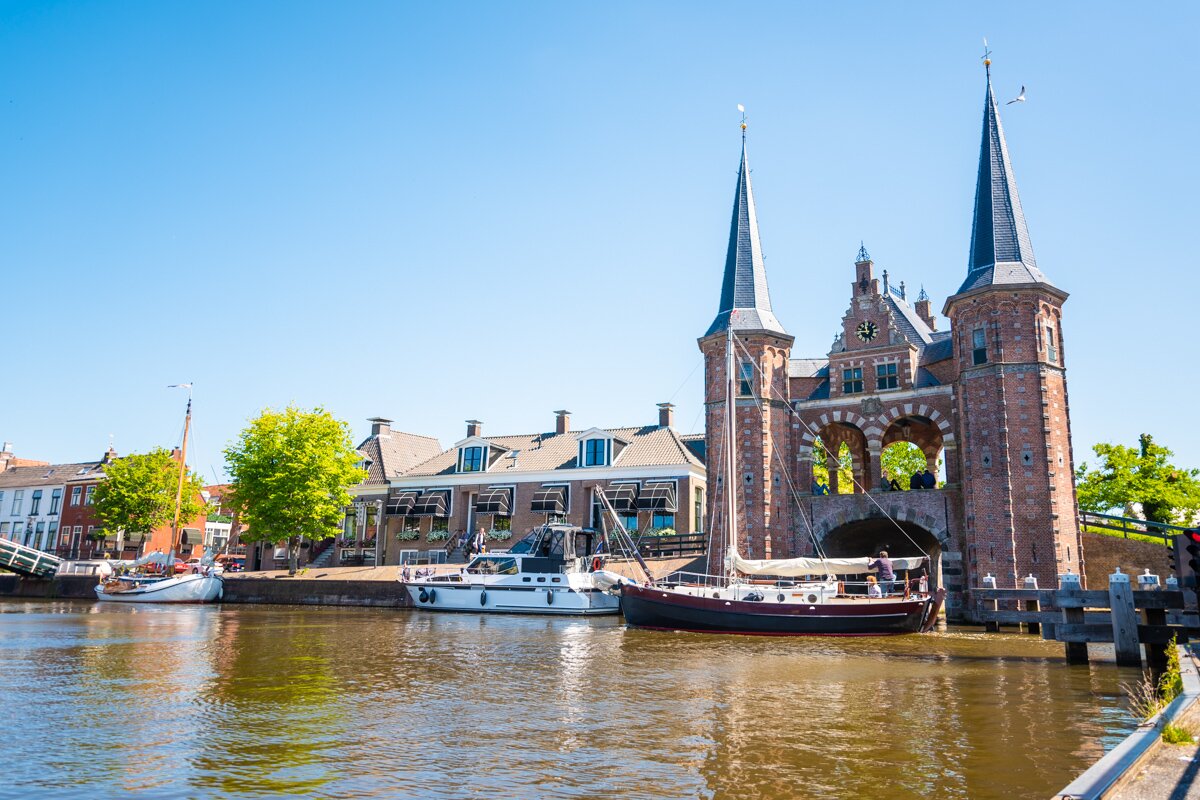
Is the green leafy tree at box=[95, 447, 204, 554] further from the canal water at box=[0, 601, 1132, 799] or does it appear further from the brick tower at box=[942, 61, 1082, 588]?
the brick tower at box=[942, 61, 1082, 588]

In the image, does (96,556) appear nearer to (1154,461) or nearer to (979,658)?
(979,658)

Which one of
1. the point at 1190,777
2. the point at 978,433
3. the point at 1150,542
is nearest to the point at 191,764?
the point at 1190,777

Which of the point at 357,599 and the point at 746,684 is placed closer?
the point at 746,684

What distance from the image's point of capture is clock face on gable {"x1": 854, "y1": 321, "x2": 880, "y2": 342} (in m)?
38.7

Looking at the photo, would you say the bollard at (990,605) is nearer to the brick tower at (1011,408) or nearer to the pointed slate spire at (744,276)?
the brick tower at (1011,408)

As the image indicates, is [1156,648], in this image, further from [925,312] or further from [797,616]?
[925,312]

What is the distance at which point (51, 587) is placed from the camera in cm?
4884

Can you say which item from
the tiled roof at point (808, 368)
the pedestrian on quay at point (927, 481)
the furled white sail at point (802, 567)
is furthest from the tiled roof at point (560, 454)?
the furled white sail at point (802, 567)

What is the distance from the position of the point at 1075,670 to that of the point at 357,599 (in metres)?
31.8

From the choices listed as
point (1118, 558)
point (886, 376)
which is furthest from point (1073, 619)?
point (886, 376)

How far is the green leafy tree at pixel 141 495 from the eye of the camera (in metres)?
57.8

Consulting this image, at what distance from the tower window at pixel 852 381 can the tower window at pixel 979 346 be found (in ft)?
18.4

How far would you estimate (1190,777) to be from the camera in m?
5.87

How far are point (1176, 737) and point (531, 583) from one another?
3147 cm
